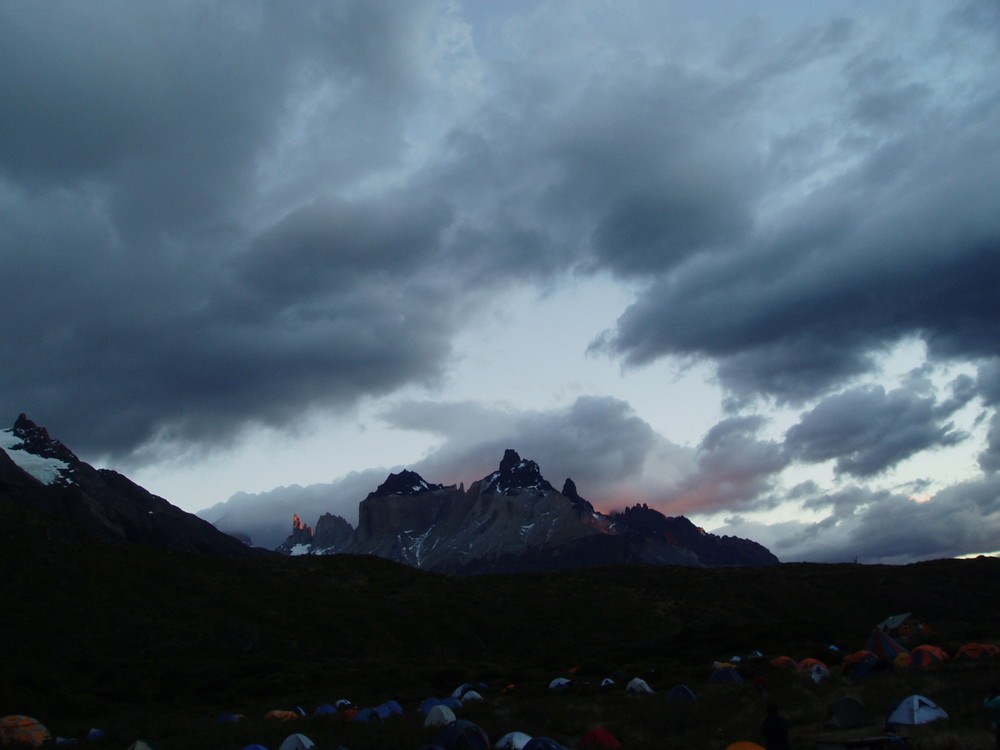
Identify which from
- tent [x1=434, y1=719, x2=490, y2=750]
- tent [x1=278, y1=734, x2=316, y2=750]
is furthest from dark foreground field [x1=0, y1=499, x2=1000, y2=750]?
tent [x1=434, y1=719, x2=490, y2=750]

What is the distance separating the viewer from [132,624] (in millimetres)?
63656

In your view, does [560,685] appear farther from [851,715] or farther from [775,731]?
[775,731]

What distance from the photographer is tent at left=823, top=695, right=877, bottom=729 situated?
27859mm

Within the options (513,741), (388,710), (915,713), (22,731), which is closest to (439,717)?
(388,710)

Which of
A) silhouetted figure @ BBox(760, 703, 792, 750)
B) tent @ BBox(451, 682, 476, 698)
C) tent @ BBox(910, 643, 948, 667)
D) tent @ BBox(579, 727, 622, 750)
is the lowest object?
tent @ BBox(451, 682, 476, 698)

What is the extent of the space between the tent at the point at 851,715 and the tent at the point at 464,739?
13.8 meters

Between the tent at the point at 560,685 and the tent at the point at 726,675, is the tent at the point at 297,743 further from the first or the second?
the tent at the point at 726,675

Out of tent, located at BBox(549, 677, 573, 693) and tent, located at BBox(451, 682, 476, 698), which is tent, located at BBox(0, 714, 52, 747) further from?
tent, located at BBox(549, 677, 573, 693)

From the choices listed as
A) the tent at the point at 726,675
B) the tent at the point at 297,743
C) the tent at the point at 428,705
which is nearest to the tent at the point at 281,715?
the tent at the point at 428,705

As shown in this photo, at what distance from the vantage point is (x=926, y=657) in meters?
43.7

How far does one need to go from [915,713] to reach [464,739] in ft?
52.5

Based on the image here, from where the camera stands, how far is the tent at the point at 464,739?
26.9 m

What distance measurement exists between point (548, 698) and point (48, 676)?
3576 cm

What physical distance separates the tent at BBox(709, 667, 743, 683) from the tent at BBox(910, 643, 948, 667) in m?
10.4
